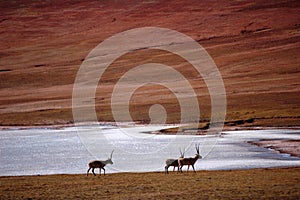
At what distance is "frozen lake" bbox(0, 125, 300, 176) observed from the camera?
28.4 metres

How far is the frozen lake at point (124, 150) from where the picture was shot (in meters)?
28.4

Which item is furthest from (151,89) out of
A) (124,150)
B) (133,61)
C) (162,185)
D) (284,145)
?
(162,185)

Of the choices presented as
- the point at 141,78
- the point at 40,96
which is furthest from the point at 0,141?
the point at 141,78

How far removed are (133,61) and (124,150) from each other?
72.6 metres

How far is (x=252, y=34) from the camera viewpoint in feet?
379

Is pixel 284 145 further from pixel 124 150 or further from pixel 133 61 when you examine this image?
pixel 133 61

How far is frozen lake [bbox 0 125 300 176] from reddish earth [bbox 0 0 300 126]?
8946mm

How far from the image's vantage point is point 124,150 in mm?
37094

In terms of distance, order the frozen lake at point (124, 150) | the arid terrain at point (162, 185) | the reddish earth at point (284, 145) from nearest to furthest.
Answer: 1. the arid terrain at point (162, 185)
2. the frozen lake at point (124, 150)
3. the reddish earth at point (284, 145)

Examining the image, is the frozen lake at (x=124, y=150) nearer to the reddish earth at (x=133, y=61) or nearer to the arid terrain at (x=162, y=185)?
the arid terrain at (x=162, y=185)

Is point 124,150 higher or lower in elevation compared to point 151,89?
lower

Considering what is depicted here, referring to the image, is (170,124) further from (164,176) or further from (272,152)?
(164,176)

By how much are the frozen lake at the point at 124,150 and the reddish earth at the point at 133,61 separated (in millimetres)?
8946

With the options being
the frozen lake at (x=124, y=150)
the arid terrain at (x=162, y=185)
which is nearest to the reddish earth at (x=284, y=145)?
the frozen lake at (x=124, y=150)
